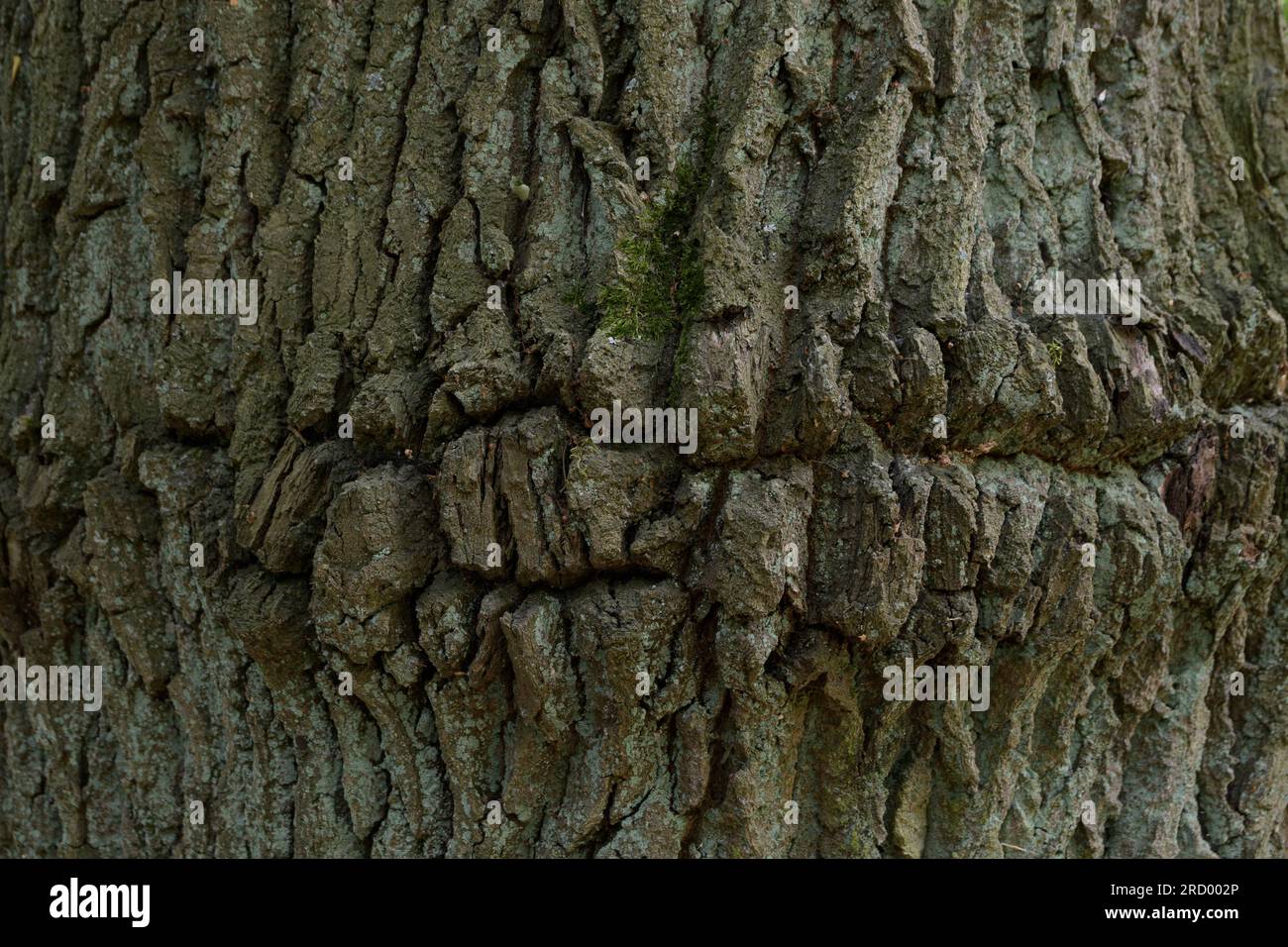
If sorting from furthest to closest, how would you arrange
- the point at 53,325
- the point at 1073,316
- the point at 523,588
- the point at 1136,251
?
the point at 53,325, the point at 1136,251, the point at 1073,316, the point at 523,588

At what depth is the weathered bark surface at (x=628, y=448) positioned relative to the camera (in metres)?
2.35

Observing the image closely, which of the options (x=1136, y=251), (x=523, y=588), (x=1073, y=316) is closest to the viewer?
(x=523, y=588)

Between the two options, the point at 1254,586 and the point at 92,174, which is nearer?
the point at 92,174

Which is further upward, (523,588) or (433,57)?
(433,57)

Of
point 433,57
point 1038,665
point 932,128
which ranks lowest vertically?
point 1038,665

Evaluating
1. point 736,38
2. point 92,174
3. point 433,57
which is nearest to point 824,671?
point 736,38

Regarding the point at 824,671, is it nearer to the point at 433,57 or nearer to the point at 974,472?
the point at 974,472

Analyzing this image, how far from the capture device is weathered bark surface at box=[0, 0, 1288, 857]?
2352mm

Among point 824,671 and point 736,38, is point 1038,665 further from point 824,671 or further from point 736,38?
point 736,38

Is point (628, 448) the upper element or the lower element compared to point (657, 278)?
lower

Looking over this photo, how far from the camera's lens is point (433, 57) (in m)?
2.51

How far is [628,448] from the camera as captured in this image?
2.32 m

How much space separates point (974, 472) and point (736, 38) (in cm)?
120

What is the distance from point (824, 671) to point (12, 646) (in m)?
2.44
